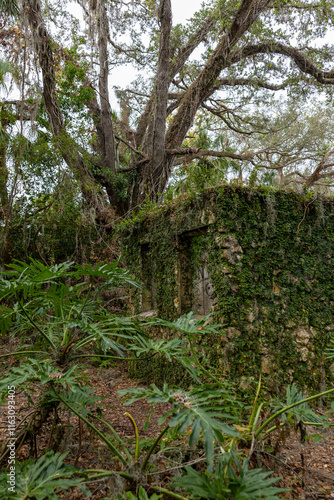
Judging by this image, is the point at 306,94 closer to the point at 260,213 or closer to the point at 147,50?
the point at 147,50

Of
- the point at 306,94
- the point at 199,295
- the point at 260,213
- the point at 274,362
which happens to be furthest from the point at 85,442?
the point at 306,94

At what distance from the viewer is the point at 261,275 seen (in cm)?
457

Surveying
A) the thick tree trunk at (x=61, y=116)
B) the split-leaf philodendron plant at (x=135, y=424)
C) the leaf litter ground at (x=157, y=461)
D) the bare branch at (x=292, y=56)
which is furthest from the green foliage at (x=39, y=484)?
the bare branch at (x=292, y=56)

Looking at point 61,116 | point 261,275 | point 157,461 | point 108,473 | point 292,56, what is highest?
point 292,56

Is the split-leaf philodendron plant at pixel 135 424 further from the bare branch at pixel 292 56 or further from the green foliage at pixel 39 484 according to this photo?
the bare branch at pixel 292 56

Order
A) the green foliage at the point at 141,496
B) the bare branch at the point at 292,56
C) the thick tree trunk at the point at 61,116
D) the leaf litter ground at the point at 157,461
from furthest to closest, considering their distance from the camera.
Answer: the bare branch at the point at 292,56 < the thick tree trunk at the point at 61,116 < the leaf litter ground at the point at 157,461 < the green foliage at the point at 141,496

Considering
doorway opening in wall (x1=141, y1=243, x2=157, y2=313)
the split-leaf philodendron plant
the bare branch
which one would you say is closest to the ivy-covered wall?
doorway opening in wall (x1=141, y1=243, x2=157, y2=313)

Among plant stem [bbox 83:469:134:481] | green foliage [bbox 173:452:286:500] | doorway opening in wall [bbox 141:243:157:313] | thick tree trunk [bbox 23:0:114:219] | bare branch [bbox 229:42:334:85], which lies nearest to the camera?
green foliage [bbox 173:452:286:500]

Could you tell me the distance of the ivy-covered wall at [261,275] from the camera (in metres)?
4.29

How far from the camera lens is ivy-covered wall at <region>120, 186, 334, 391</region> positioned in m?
4.29

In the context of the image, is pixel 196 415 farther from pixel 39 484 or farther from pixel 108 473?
pixel 39 484

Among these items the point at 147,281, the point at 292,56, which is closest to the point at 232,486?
the point at 147,281

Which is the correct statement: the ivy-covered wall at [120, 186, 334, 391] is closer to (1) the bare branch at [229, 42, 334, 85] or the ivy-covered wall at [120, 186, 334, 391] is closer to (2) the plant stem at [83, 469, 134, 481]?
(2) the plant stem at [83, 469, 134, 481]

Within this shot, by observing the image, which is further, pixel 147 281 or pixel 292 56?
pixel 292 56
